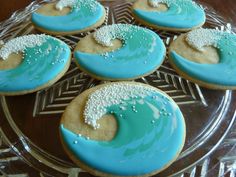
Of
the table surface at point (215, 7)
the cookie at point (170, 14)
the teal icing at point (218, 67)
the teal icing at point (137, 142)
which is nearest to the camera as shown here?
the teal icing at point (137, 142)

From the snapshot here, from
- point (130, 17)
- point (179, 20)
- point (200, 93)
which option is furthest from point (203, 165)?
point (130, 17)

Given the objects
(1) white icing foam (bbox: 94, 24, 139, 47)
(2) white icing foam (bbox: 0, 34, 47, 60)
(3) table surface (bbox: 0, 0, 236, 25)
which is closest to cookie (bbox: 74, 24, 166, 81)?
(1) white icing foam (bbox: 94, 24, 139, 47)

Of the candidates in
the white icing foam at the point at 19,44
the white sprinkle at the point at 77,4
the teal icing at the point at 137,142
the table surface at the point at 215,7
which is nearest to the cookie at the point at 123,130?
the teal icing at the point at 137,142

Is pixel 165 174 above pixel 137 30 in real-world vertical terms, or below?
below

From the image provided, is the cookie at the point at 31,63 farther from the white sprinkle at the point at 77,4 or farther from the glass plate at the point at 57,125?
the white sprinkle at the point at 77,4

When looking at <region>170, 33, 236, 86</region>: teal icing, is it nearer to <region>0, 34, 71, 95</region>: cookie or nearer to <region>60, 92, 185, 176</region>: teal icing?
<region>60, 92, 185, 176</region>: teal icing

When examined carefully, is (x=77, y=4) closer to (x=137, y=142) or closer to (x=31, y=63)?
(x=31, y=63)

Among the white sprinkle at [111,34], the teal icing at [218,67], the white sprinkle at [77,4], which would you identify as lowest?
the teal icing at [218,67]

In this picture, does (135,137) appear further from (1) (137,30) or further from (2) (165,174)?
(1) (137,30)
